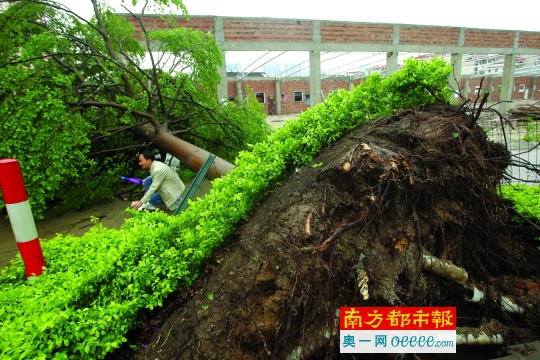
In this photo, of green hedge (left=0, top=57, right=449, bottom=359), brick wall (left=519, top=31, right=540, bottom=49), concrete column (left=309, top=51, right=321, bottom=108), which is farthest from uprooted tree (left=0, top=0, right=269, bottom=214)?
brick wall (left=519, top=31, right=540, bottom=49)

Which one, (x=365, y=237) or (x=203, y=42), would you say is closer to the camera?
(x=365, y=237)

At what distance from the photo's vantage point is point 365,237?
6.83 feet

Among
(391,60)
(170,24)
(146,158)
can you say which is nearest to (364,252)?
(146,158)

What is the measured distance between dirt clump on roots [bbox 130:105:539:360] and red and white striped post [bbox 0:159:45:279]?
4.20 feet

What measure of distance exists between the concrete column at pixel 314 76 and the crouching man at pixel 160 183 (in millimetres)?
9437

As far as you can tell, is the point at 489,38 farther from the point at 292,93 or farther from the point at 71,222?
the point at 71,222

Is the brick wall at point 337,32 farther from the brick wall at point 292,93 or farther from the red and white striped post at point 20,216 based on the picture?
the brick wall at point 292,93

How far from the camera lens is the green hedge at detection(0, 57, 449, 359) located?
1.48 m

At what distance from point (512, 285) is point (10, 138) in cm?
651

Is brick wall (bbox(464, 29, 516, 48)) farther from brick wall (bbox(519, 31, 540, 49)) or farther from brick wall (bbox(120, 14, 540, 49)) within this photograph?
brick wall (bbox(519, 31, 540, 49))

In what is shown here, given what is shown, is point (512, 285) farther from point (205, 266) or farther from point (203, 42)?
point (203, 42)

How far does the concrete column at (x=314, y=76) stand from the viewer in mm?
12633

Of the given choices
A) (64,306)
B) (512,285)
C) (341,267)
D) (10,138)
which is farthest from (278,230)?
(10,138)

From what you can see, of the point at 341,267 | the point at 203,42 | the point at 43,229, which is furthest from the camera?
the point at 203,42
